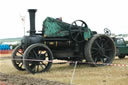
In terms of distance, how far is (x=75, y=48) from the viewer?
1085 centimetres

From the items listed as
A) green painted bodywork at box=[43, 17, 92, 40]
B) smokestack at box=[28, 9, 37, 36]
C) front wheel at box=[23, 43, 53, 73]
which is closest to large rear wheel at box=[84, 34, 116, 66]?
green painted bodywork at box=[43, 17, 92, 40]

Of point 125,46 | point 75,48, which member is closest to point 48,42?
point 75,48

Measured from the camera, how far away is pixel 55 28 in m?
10.3

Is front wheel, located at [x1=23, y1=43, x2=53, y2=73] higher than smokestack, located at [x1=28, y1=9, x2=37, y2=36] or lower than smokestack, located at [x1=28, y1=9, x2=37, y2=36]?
lower

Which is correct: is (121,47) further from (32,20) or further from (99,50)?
(32,20)

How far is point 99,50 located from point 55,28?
2500mm

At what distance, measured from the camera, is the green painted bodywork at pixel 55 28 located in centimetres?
1017

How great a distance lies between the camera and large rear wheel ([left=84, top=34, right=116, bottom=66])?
1081 centimetres

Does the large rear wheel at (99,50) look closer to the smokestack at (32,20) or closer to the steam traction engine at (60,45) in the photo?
the steam traction engine at (60,45)

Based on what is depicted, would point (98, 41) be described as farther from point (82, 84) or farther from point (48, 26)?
point (82, 84)

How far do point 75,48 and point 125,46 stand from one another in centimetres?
582

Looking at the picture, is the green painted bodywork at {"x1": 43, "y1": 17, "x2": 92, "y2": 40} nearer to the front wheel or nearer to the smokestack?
the smokestack

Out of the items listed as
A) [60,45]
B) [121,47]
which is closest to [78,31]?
[60,45]

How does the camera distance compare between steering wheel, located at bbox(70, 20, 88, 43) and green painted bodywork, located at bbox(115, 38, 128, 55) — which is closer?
steering wheel, located at bbox(70, 20, 88, 43)
